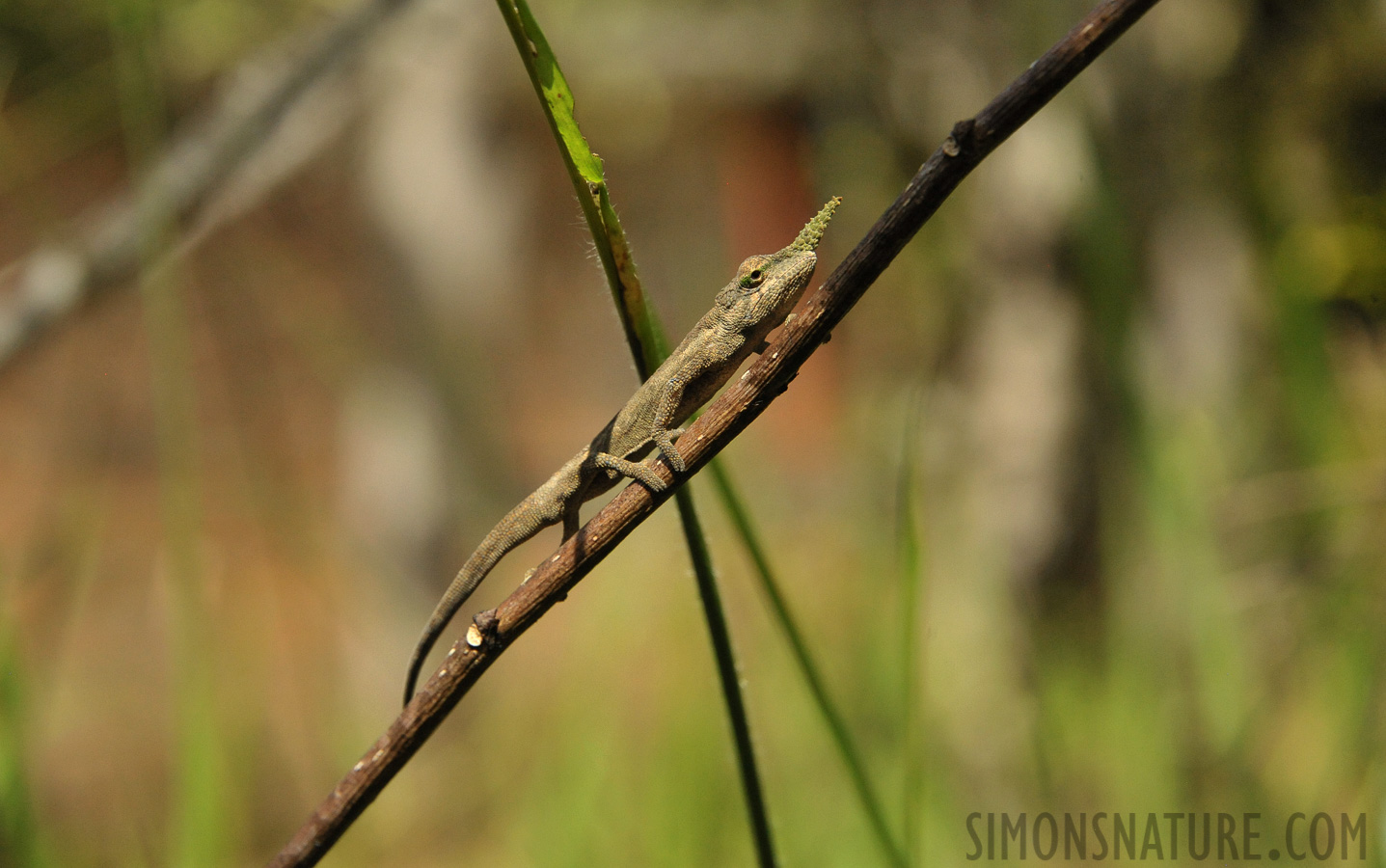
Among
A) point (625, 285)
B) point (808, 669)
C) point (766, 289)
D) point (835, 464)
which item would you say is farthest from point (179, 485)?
point (835, 464)

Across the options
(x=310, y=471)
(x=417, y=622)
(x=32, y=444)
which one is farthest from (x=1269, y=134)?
(x=310, y=471)

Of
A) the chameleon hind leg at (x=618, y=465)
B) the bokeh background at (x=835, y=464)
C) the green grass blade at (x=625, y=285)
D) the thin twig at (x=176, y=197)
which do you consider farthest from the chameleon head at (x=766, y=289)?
the thin twig at (x=176, y=197)

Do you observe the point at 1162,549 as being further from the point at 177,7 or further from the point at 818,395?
the point at 818,395

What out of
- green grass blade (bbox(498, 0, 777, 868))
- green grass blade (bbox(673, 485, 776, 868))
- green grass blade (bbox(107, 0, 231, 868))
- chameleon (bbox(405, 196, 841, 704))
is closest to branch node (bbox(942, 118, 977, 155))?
green grass blade (bbox(498, 0, 777, 868))

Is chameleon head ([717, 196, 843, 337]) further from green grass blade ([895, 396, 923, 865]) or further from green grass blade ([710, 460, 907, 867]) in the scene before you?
green grass blade ([710, 460, 907, 867])

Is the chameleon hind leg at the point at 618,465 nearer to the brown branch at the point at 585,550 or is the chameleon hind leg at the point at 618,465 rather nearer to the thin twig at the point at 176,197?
the brown branch at the point at 585,550

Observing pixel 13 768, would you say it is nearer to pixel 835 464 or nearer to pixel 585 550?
pixel 585 550
